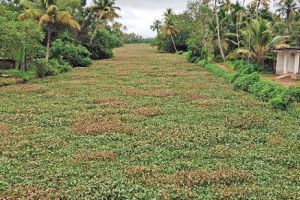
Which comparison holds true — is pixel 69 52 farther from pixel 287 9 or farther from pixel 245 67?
pixel 287 9

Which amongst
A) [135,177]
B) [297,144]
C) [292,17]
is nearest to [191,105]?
[297,144]

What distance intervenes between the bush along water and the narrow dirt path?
867 mm

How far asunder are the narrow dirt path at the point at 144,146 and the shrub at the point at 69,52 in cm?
1723

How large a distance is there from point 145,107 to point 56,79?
43.8 feet

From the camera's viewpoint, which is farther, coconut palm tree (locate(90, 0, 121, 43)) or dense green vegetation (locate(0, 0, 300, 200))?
coconut palm tree (locate(90, 0, 121, 43))

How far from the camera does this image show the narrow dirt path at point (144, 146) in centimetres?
1034

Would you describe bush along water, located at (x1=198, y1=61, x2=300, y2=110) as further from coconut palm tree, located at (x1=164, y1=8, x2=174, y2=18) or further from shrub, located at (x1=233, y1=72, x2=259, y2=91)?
coconut palm tree, located at (x1=164, y1=8, x2=174, y2=18)

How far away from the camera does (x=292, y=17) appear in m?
55.9

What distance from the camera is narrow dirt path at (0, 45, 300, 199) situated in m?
10.3

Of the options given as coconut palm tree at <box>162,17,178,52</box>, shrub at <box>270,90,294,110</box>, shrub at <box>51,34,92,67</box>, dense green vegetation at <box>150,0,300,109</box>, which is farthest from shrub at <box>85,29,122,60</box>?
shrub at <box>270,90,294,110</box>

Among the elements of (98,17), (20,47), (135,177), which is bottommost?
(135,177)

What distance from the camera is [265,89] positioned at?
24812 mm

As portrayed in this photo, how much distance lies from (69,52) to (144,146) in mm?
31203

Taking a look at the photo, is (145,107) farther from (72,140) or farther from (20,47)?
(20,47)
